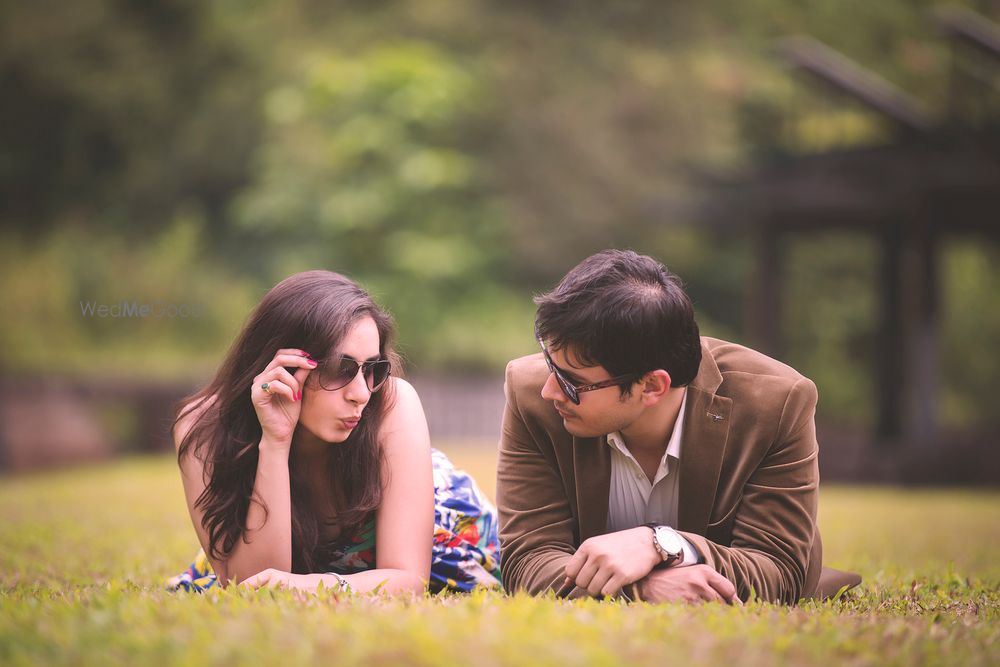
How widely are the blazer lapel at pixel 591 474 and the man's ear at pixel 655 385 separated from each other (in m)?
0.28

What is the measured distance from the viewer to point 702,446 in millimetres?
3783

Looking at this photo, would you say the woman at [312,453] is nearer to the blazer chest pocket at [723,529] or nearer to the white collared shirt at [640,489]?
the white collared shirt at [640,489]

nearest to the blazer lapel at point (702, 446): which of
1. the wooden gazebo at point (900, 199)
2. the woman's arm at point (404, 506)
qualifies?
the woman's arm at point (404, 506)

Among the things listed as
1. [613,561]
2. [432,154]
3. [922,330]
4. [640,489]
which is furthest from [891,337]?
[613,561]

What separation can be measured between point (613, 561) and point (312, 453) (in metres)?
1.37

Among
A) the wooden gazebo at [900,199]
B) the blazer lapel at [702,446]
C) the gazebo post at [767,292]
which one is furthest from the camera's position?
the gazebo post at [767,292]

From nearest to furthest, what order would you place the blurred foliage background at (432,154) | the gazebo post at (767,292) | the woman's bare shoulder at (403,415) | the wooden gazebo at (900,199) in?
the woman's bare shoulder at (403,415), the wooden gazebo at (900,199), the gazebo post at (767,292), the blurred foliage background at (432,154)

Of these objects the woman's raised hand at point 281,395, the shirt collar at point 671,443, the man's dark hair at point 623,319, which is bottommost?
the shirt collar at point 671,443

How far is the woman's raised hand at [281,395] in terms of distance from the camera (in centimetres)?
381

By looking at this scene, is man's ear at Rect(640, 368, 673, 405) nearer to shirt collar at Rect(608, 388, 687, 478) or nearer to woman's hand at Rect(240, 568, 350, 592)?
shirt collar at Rect(608, 388, 687, 478)

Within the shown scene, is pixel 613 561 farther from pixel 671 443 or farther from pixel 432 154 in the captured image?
pixel 432 154

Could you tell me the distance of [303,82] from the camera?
81.4 feet

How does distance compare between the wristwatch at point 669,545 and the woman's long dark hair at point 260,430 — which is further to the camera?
the woman's long dark hair at point 260,430

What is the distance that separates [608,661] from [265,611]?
1068mm
